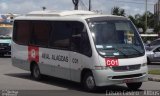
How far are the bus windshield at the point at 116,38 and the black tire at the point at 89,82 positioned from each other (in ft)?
2.86

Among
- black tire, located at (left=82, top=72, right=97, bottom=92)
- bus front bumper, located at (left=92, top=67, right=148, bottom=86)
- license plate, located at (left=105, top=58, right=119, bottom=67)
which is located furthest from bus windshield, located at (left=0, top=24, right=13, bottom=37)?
license plate, located at (left=105, top=58, right=119, bottom=67)

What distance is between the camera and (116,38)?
15.3m

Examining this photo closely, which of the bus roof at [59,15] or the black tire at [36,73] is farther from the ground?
the bus roof at [59,15]

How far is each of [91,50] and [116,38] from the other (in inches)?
39.3

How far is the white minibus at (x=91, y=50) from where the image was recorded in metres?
14.6

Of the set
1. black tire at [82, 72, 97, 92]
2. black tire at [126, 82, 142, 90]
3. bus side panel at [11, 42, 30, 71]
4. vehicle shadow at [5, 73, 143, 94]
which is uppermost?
bus side panel at [11, 42, 30, 71]

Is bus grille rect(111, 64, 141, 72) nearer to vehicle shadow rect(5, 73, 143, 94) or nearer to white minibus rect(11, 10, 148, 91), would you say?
white minibus rect(11, 10, 148, 91)

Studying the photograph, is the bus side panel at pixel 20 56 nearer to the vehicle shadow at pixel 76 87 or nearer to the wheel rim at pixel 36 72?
the wheel rim at pixel 36 72

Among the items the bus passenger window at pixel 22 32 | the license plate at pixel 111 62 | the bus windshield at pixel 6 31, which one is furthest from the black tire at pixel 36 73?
the bus windshield at pixel 6 31

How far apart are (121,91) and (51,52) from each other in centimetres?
350

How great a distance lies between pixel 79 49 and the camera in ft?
50.8

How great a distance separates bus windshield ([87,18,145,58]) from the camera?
14.8 metres

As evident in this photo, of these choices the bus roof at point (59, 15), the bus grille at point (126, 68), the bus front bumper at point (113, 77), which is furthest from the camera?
the bus roof at point (59, 15)

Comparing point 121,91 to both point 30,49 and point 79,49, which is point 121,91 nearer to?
point 79,49
